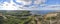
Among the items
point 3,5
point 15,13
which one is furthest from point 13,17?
point 3,5

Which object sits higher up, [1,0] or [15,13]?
[1,0]

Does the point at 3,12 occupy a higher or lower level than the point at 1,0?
lower

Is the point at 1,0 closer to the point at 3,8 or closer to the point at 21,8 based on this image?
the point at 3,8

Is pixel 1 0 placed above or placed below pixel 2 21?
above

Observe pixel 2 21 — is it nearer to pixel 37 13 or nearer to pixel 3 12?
pixel 3 12

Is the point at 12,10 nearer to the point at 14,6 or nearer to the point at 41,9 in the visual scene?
the point at 14,6

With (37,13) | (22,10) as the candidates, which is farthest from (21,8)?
(37,13)

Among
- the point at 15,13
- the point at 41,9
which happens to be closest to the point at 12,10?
the point at 15,13
